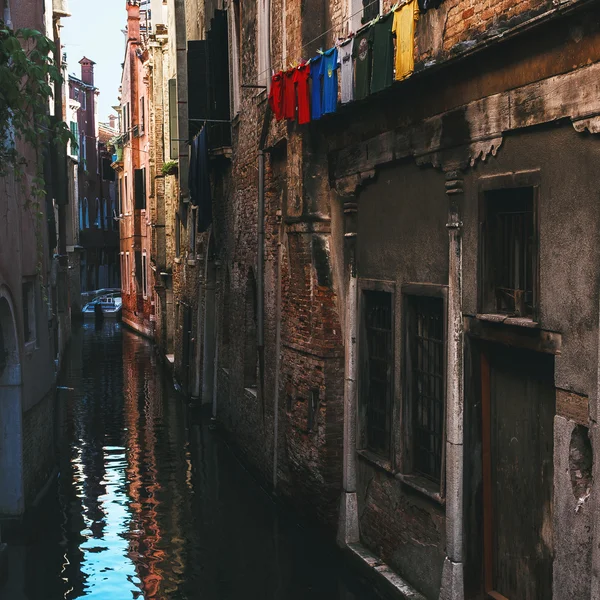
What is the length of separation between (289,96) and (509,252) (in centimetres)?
427

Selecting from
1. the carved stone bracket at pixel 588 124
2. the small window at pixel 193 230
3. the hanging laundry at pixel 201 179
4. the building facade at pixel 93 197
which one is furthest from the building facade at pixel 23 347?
the building facade at pixel 93 197

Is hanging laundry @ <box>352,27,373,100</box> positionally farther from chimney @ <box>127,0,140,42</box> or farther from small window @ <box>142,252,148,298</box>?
chimney @ <box>127,0,140,42</box>

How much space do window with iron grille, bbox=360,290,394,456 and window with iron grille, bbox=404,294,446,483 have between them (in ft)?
1.17

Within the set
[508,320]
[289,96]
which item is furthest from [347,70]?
[508,320]

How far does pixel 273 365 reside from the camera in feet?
40.7

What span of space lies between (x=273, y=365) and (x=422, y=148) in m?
5.01

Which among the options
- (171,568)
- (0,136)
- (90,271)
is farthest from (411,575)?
(90,271)

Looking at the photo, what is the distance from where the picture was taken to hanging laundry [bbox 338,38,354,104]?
8891 millimetres

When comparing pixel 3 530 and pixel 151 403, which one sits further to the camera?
pixel 151 403

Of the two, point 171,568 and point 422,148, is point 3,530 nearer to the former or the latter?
point 171,568

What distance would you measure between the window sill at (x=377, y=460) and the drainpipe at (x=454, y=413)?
4.45 ft

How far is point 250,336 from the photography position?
14.6 metres

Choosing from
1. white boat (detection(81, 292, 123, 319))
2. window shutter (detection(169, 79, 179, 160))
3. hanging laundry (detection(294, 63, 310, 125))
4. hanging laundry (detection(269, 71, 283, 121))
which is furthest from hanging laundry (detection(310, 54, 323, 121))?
white boat (detection(81, 292, 123, 319))

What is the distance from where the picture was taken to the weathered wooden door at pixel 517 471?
6465 mm
